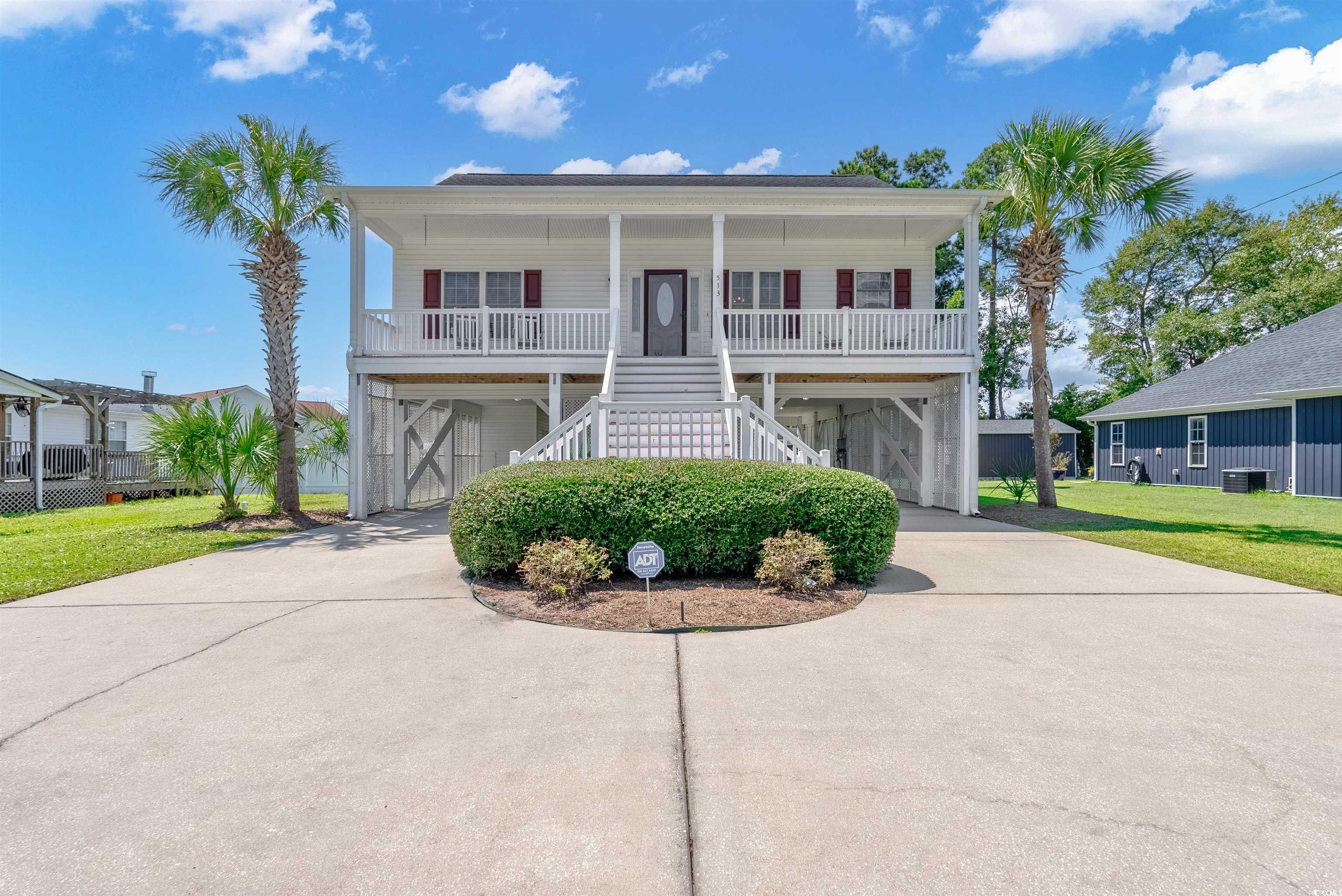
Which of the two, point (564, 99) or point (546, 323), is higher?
point (564, 99)

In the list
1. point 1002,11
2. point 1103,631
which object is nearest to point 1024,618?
point 1103,631

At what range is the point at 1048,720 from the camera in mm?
3082

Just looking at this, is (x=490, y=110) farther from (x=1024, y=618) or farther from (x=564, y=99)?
(x=1024, y=618)

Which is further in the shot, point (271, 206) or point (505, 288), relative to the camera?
point (505, 288)

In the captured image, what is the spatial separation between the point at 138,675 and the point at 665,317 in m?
11.4

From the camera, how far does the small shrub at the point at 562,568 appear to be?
5270 mm

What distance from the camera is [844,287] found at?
45.9ft

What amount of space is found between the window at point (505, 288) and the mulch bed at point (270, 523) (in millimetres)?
5676

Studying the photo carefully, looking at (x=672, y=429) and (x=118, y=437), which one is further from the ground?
(x=118, y=437)

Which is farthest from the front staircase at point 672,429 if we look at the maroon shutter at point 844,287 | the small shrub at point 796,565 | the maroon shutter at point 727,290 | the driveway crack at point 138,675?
the maroon shutter at point 844,287

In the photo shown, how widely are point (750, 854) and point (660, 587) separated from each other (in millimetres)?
3719

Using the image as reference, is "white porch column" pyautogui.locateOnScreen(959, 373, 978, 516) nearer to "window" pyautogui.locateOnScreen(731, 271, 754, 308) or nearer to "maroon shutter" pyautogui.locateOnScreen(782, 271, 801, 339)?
"maroon shutter" pyautogui.locateOnScreen(782, 271, 801, 339)

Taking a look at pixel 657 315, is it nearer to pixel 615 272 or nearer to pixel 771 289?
pixel 615 272

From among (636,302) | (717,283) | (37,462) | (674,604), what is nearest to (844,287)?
(717,283)
